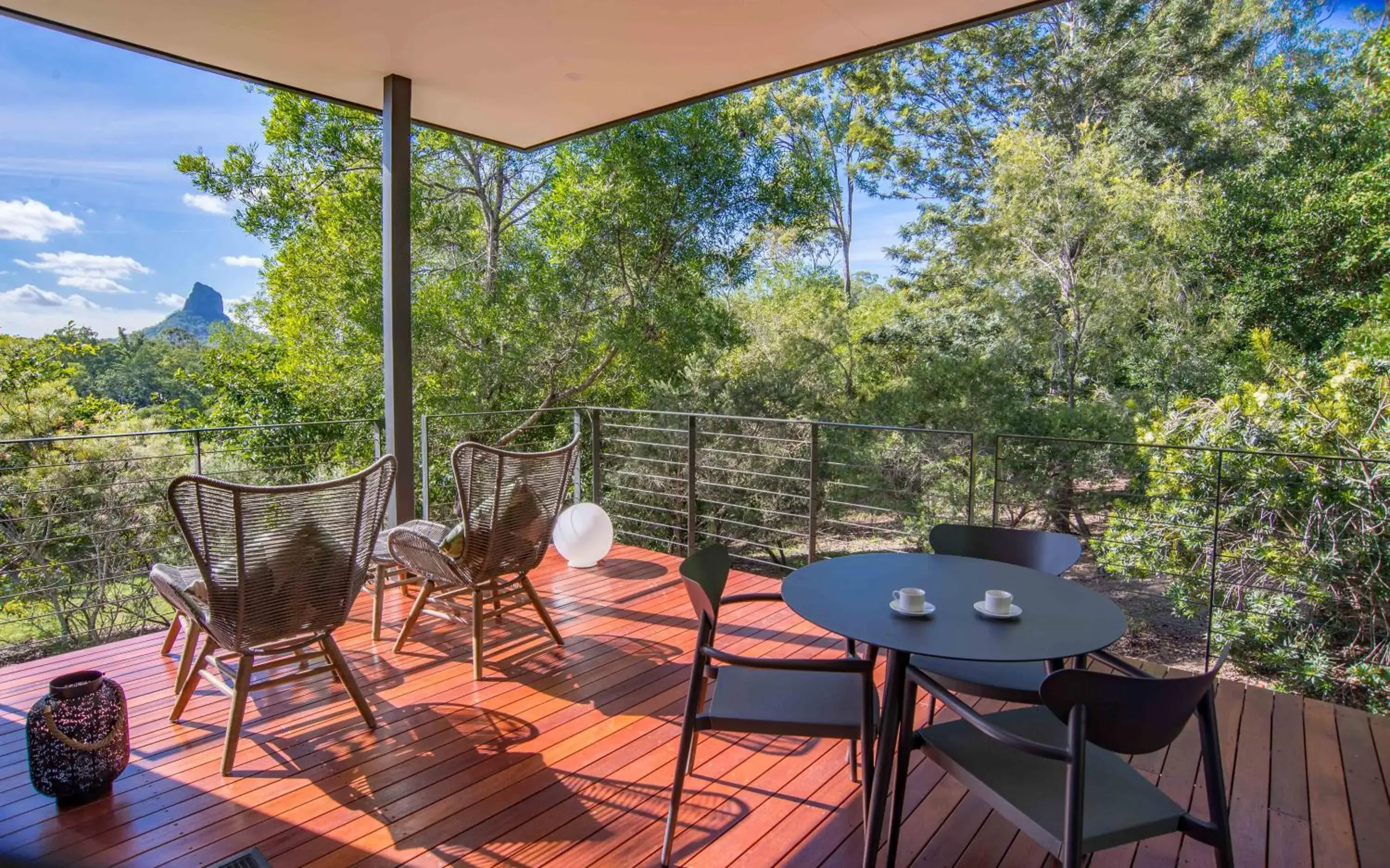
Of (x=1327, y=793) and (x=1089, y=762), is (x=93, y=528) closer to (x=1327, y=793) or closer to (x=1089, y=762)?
(x=1089, y=762)

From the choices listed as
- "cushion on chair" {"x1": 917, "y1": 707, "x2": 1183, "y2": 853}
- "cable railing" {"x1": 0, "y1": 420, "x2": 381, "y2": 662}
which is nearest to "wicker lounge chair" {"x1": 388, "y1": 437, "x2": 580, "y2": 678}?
"cushion on chair" {"x1": 917, "y1": 707, "x2": 1183, "y2": 853}

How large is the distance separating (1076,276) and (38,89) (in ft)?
50.0

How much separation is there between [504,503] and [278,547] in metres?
0.87

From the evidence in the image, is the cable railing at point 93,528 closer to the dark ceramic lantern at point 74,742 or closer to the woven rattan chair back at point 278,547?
the woven rattan chair back at point 278,547

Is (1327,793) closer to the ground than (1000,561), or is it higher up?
closer to the ground

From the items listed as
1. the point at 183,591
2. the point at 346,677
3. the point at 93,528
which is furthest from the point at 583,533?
the point at 93,528

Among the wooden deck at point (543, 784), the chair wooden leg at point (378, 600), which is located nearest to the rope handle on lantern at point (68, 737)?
the wooden deck at point (543, 784)

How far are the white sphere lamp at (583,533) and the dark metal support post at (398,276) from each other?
0.89 metres

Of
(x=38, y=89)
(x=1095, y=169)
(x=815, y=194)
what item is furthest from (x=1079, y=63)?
(x=38, y=89)

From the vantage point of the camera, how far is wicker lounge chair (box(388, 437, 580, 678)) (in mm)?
2902

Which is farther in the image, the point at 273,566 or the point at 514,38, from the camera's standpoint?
the point at 514,38

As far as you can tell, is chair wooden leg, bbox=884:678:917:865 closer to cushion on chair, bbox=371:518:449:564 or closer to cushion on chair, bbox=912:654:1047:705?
cushion on chair, bbox=912:654:1047:705

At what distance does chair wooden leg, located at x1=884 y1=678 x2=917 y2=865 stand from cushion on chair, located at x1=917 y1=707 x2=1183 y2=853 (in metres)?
0.05

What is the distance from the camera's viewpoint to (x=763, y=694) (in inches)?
75.6
